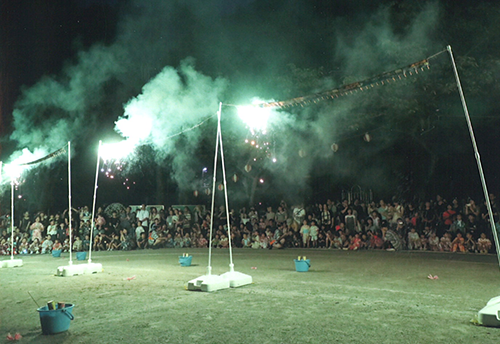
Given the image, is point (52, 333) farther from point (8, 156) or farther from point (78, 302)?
point (8, 156)

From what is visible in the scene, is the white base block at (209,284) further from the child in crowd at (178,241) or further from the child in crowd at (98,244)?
the child in crowd at (98,244)

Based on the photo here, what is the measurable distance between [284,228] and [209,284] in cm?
1008

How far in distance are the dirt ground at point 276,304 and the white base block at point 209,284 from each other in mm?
224

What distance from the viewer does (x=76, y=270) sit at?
1104 cm

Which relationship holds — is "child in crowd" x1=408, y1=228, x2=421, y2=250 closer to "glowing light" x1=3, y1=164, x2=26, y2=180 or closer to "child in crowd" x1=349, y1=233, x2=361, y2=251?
"child in crowd" x1=349, y1=233, x2=361, y2=251

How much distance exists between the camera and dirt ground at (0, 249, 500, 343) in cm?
508

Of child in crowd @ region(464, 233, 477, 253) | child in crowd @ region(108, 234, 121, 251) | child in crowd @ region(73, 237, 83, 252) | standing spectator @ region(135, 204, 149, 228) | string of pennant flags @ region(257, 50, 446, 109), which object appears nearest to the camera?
string of pennant flags @ region(257, 50, 446, 109)

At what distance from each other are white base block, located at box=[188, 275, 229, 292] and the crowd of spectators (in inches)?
339

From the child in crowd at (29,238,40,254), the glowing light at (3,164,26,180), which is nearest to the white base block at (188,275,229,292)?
the glowing light at (3,164,26,180)

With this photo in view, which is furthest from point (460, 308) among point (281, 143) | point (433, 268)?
point (281, 143)

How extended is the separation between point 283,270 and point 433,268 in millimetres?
3805

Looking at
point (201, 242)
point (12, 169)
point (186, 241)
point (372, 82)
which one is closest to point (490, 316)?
point (372, 82)

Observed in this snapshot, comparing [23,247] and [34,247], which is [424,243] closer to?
[34,247]

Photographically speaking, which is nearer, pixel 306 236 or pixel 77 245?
pixel 306 236
